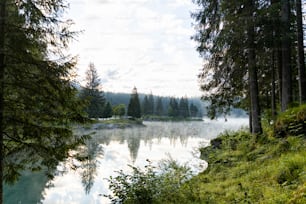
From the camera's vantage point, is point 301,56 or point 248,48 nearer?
point 301,56

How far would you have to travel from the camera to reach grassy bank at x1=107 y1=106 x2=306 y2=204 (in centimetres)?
415

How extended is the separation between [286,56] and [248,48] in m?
1.20

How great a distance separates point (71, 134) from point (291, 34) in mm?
6778

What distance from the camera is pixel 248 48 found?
8953mm

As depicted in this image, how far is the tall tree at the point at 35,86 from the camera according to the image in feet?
13.9

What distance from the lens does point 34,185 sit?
11000 mm

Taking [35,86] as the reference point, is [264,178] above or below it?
below

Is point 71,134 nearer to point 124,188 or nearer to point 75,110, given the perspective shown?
point 75,110

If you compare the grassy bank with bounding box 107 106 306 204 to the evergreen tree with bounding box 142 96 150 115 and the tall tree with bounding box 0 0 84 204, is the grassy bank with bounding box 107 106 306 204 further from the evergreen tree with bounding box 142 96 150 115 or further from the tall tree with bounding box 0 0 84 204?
the evergreen tree with bounding box 142 96 150 115

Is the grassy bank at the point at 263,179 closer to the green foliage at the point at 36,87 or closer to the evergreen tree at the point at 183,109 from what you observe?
the green foliage at the point at 36,87

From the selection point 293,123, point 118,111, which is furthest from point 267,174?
point 118,111

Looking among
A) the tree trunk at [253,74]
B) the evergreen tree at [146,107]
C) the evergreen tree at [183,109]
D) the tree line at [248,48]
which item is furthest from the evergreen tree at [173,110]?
the tree trunk at [253,74]

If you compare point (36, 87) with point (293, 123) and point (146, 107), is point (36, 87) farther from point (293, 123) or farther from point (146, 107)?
point (146, 107)

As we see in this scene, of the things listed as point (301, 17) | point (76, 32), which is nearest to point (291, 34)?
point (301, 17)
